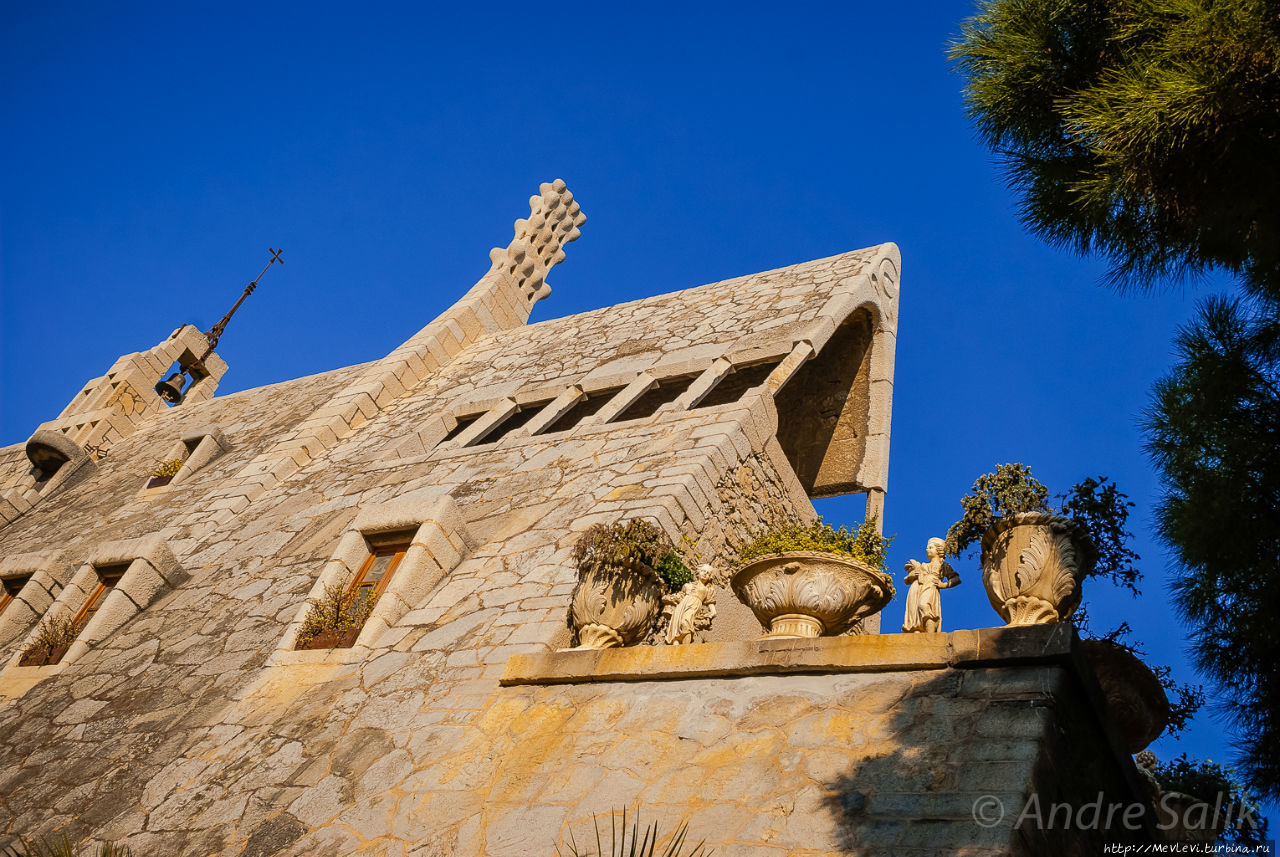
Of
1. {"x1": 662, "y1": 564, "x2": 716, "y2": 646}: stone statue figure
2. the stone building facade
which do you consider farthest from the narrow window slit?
{"x1": 662, "y1": 564, "x2": 716, "y2": 646}: stone statue figure

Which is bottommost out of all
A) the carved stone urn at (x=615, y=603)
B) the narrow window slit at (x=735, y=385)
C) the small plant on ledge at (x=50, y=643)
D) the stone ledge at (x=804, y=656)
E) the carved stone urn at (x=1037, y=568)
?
the small plant on ledge at (x=50, y=643)

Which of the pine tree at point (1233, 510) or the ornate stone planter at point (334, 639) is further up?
the pine tree at point (1233, 510)

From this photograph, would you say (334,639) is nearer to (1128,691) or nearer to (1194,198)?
(1128,691)

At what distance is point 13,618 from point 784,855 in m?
7.67

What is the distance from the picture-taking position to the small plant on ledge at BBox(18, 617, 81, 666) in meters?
8.63

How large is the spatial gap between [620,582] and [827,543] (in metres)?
1.17

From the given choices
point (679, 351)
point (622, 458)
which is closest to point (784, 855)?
point (622, 458)

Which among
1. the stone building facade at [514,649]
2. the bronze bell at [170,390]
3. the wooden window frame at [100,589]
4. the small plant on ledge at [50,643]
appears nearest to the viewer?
the stone building facade at [514,649]

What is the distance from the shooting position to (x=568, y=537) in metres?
7.52

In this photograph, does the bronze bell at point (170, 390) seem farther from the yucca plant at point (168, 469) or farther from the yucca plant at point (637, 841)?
the yucca plant at point (637, 841)

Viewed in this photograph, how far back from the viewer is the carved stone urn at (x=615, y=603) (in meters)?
6.29

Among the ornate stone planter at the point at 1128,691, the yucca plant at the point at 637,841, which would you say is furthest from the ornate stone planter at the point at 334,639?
the ornate stone planter at the point at 1128,691

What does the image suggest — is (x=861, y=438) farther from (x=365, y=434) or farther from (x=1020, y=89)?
(x=1020, y=89)

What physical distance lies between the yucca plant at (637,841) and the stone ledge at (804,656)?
3.14 ft
